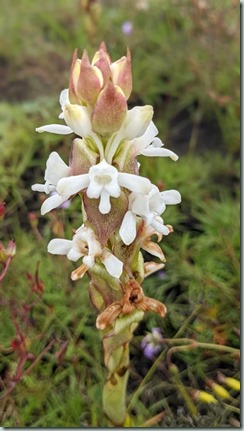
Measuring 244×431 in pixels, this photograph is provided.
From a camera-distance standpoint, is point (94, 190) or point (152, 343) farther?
point (152, 343)

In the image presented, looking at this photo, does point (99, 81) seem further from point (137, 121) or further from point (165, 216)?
point (165, 216)

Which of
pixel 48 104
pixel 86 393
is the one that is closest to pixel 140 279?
pixel 86 393

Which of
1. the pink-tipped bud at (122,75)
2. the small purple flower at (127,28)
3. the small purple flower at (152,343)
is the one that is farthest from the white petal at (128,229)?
the small purple flower at (127,28)

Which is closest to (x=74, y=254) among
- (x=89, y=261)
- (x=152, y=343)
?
(x=89, y=261)

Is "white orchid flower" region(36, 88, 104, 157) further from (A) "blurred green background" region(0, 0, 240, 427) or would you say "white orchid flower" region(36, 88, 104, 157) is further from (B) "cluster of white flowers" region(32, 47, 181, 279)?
(A) "blurred green background" region(0, 0, 240, 427)

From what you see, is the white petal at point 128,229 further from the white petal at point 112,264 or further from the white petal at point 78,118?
the white petal at point 78,118

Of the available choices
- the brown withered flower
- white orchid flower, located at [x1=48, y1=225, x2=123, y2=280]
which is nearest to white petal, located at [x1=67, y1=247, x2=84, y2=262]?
white orchid flower, located at [x1=48, y1=225, x2=123, y2=280]
